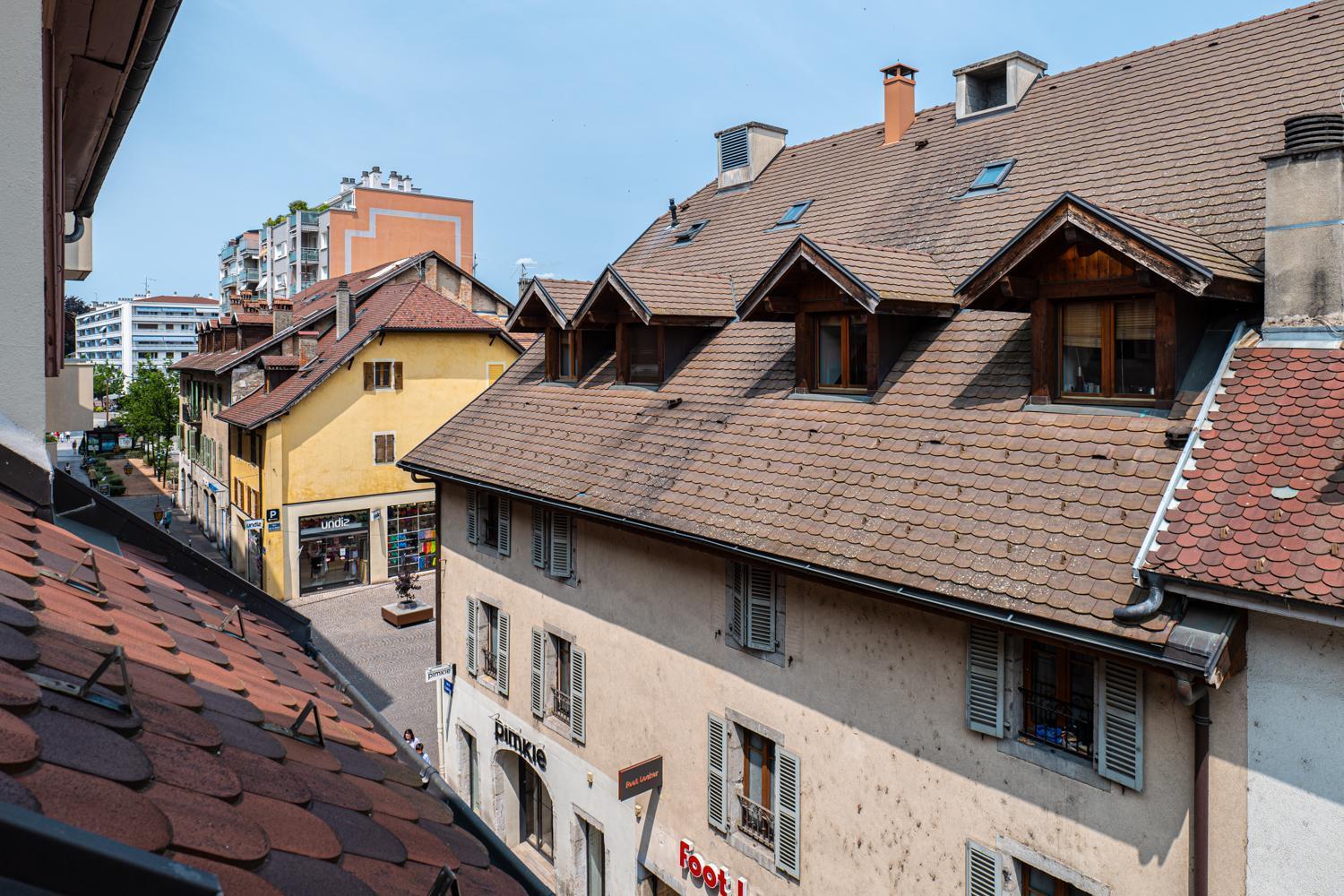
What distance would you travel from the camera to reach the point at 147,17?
4883mm

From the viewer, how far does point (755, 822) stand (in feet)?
35.7

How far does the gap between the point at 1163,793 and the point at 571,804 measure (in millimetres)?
9240

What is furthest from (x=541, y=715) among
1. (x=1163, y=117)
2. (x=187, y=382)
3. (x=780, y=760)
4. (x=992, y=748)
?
(x=187, y=382)

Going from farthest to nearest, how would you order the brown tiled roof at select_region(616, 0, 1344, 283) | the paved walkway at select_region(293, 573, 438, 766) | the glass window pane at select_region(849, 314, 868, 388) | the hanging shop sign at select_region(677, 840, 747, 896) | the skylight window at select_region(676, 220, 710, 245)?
the paved walkway at select_region(293, 573, 438, 766), the skylight window at select_region(676, 220, 710, 245), the glass window pane at select_region(849, 314, 868, 388), the hanging shop sign at select_region(677, 840, 747, 896), the brown tiled roof at select_region(616, 0, 1344, 283)

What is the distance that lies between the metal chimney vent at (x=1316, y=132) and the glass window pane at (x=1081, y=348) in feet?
6.77

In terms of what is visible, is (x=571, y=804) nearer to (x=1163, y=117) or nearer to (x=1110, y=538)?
(x=1110, y=538)

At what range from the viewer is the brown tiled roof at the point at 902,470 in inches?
305

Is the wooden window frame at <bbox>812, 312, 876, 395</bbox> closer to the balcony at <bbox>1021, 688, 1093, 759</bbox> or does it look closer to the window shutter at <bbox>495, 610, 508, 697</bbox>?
the balcony at <bbox>1021, 688, 1093, 759</bbox>

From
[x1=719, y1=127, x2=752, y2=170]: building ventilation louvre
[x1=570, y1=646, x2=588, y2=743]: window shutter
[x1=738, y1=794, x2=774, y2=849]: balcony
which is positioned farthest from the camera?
[x1=719, y1=127, x2=752, y2=170]: building ventilation louvre


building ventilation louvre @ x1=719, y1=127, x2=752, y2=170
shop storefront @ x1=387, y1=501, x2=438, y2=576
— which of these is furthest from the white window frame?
building ventilation louvre @ x1=719, y1=127, x2=752, y2=170

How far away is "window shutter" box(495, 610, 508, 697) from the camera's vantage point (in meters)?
15.9

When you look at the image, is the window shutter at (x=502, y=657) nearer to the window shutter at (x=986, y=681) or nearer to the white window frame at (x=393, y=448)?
the window shutter at (x=986, y=681)

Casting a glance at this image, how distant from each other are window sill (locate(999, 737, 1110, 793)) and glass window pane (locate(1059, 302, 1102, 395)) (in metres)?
3.43

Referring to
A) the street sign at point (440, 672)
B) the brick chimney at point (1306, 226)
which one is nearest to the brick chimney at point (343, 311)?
the street sign at point (440, 672)
